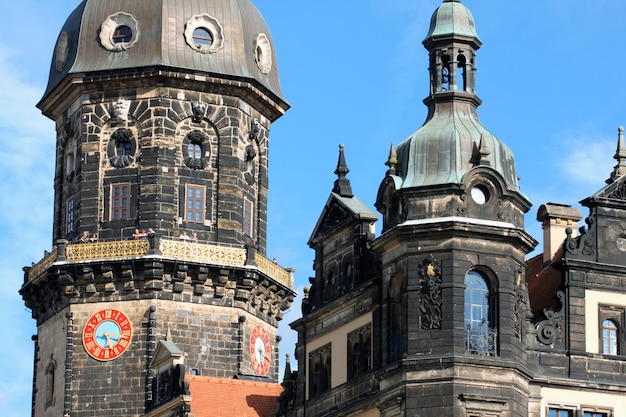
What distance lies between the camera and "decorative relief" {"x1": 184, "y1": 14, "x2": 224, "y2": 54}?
Result: 263 ft

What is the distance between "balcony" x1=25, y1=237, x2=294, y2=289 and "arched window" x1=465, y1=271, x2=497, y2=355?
60.1ft

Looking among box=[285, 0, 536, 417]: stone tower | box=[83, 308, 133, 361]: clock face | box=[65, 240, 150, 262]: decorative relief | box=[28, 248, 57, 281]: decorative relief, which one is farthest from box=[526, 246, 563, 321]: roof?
box=[28, 248, 57, 281]: decorative relief

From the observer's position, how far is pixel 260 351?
263 ft

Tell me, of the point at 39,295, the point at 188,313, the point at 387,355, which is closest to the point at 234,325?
the point at 188,313

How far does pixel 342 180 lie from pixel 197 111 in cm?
1234

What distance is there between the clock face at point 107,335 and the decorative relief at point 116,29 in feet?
31.8

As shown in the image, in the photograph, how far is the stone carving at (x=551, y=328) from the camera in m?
62.5

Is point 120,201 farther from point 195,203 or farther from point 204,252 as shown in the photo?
point 204,252

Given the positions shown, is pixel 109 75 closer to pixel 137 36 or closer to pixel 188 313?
pixel 137 36

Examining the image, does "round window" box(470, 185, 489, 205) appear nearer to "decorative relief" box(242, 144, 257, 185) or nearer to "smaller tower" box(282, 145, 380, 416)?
"smaller tower" box(282, 145, 380, 416)

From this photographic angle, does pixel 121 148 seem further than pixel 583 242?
Yes

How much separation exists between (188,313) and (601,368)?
19914 mm

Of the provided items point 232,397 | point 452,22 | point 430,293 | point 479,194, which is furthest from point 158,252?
point 479,194

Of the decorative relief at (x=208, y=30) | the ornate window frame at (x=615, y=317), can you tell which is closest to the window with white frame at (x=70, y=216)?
the decorative relief at (x=208, y=30)
